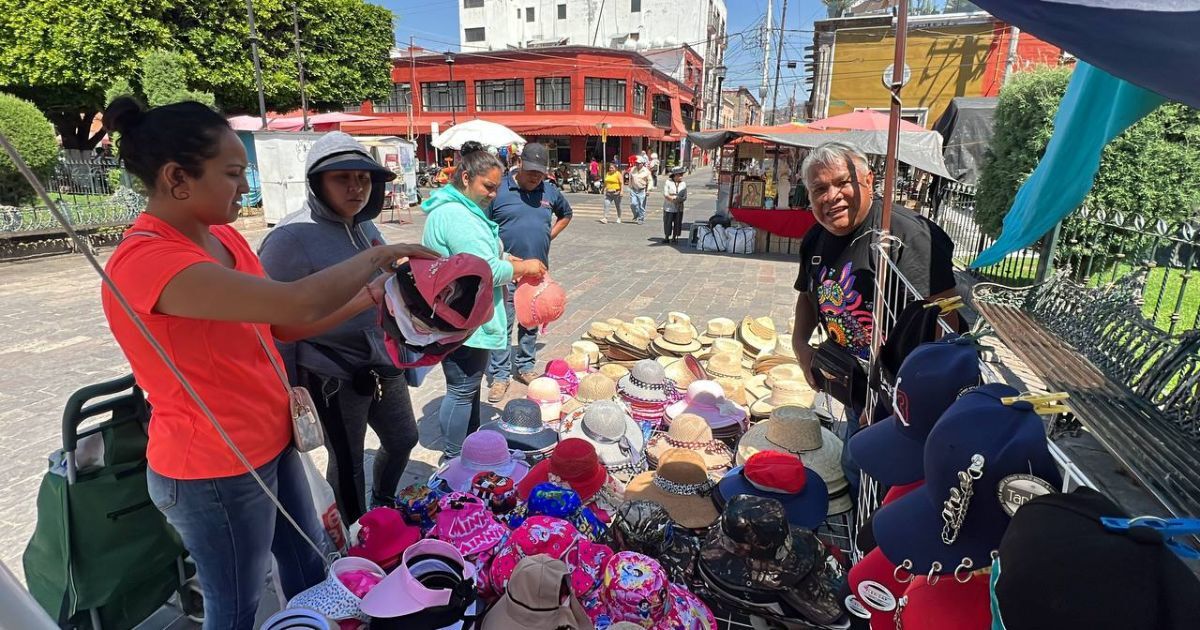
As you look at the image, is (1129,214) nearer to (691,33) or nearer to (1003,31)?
(1003,31)

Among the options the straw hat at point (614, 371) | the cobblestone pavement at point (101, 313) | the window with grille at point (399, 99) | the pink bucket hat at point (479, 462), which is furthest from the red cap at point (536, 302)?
the window with grille at point (399, 99)

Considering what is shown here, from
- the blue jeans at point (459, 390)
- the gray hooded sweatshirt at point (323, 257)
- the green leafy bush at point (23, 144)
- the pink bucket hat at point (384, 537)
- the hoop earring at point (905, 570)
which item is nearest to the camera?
the hoop earring at point (905, 570)

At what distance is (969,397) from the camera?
1.09 m

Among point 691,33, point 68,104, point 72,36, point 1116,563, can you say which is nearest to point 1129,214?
point 1116,563

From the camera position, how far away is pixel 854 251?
7.88 feet

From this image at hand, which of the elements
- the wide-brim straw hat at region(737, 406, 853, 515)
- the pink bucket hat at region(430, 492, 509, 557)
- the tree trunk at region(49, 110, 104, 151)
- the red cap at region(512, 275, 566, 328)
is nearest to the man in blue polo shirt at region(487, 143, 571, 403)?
the red cap at region(512, 275, 566, 328)

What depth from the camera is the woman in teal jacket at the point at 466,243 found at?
3.14 meters

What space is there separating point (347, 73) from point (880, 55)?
18363 millimetres

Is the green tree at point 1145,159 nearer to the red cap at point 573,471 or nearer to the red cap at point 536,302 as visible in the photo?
the red cap at point 536,302

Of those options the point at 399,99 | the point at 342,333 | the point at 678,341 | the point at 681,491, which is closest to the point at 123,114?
the point at 342,333

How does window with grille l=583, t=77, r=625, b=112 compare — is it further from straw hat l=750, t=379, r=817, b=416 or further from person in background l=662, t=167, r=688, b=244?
straw hat l=750, t=379, r=817, b=416

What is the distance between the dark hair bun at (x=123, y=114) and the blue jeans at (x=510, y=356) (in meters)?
3.13

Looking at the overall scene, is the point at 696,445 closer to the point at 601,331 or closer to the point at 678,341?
the point at 678,341

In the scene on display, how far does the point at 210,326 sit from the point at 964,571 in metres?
1.76
